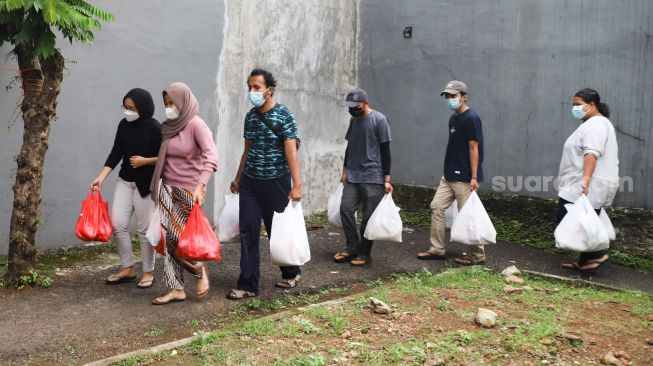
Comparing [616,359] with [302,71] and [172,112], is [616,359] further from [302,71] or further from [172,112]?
[302,71]

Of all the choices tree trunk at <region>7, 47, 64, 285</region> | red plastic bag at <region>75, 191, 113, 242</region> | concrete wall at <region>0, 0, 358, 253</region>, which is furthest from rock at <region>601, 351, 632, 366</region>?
concrete wall at <region>0, 0, 358, 253</region>

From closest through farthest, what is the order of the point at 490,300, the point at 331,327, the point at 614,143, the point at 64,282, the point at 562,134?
the point at 331,327
the point at 490,300
the point at 64,282
the point at 614,143
the point at 562,134

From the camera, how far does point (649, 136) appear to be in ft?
23.3

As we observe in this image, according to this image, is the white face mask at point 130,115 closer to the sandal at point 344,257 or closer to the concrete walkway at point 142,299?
the concrete walkway at point 142,299

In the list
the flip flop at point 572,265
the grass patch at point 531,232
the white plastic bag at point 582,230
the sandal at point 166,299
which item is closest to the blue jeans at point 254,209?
the sandal at point 166,299

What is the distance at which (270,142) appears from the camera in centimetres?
→ 533

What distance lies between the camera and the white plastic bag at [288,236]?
5.26m

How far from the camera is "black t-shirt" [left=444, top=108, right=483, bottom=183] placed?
→ 6637mm

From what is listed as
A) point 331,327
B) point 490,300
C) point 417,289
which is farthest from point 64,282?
point 490,300

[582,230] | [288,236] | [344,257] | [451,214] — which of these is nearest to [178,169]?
[288,236]

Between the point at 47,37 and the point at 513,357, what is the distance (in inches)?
157

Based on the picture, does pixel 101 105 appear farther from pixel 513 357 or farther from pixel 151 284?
pixel 513 357

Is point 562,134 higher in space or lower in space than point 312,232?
higher

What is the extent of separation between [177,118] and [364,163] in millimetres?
2132
